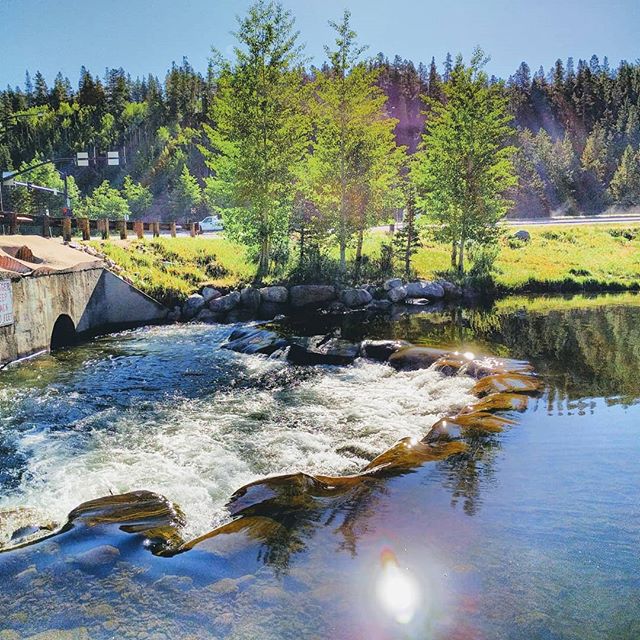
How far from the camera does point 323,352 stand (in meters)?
16.1

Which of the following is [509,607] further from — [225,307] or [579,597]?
[225,307]

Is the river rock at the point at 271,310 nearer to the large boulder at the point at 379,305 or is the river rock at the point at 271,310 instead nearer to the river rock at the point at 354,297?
the river rock at the point at 354,297

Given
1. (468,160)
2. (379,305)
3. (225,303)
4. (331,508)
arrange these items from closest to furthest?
(331,508) → (225,303) → (379,305) → (468,160)

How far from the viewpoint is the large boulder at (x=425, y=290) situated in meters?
26.9

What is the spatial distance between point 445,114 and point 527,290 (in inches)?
415

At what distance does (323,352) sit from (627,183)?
253ft

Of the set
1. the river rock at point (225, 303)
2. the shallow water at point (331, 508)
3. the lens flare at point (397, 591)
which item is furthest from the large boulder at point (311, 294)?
the lens flare at point (397, 591)

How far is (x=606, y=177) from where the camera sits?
272ft

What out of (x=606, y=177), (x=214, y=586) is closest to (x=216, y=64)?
(x=214, y=586)

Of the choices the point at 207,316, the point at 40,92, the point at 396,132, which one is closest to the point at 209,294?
the point at 207,316

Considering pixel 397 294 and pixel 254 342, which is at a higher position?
pixel 397 294

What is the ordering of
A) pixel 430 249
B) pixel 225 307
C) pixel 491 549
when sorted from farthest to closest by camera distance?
pixel 430 249, pixel 225 307, pixel 491 549

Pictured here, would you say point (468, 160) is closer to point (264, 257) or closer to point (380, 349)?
point (264, 257)

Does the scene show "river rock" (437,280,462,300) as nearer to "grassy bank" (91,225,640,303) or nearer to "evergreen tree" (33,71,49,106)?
"grassy bank" (91,225,640,303)
